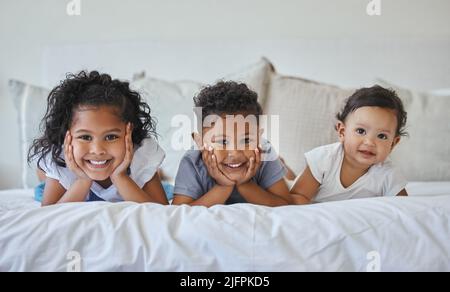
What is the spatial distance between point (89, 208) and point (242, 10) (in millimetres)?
1037

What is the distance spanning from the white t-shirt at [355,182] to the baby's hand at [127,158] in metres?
0.34

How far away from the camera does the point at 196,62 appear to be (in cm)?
172

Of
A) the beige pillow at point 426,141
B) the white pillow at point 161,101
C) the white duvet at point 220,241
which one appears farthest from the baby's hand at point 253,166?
the beige pillow at point 426,141

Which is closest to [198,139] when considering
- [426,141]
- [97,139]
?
[97,139]

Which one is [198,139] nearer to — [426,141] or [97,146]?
[97,146]

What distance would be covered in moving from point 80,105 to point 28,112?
0.45m

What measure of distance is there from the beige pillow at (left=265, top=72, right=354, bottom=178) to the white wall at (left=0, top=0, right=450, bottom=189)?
1.33 ft

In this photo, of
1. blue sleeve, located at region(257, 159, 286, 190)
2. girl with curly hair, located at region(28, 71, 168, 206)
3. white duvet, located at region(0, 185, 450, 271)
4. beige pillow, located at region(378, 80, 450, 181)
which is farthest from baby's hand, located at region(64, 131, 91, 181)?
beige pillow, located at region(378, 80, 450, 181)

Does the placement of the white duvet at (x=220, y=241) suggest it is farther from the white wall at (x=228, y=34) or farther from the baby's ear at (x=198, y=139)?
the white wall at (x=228, y=34)

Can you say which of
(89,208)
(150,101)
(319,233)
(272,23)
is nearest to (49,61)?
(150,101)

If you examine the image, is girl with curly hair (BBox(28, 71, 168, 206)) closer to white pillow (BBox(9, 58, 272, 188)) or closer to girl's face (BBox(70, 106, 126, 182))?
girl's face (BBox(70, 106, 126, 182))

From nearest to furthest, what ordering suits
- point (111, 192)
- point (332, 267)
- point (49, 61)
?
point (332, 267), point (111, 192), point (49, 61)

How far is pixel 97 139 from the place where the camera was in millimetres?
981

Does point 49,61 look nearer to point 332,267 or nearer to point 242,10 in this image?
point 242,10
